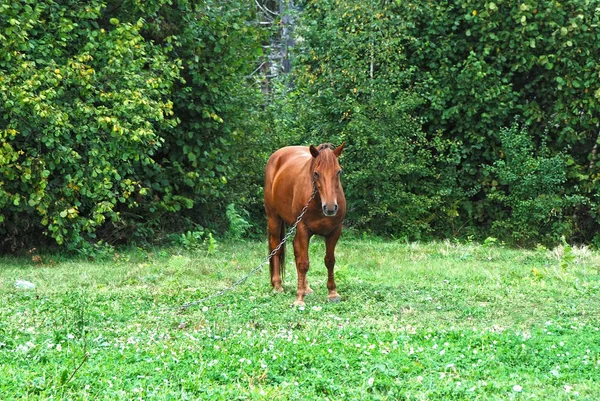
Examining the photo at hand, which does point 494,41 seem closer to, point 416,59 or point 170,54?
point 416,59

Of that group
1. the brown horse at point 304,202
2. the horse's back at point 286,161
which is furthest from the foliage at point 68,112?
the brown horse at point 304,202

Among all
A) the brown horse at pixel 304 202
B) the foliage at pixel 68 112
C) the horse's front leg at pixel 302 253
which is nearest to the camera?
the brown horse at pixel 304 202

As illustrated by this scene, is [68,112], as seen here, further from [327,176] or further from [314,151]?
[327,176]

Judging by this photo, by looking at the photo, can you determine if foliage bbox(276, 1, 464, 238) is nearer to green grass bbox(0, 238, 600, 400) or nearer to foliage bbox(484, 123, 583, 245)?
foliage bbox(484, 123, 583, 245)

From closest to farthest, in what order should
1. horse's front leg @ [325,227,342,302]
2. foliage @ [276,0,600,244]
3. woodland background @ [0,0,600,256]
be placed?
1. horse's front leg @ [325,227,342,302]
2. woodland background @ [0,0,600,256]
3. foliage @ [276,0,600,244]

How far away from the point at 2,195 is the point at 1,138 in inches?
30.8

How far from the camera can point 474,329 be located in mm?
6941

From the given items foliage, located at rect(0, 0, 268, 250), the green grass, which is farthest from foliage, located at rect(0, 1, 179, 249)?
the green grass

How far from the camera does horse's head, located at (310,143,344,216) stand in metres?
7.86

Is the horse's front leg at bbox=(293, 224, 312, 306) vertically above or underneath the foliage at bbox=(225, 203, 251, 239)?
above

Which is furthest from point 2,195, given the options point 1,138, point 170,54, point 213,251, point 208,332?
point 208,332

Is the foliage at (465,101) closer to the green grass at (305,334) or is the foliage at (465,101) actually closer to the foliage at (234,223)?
the foliage at (234,223)

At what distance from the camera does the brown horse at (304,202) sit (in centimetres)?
802

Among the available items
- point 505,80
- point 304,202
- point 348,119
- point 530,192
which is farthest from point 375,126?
point 304,202
